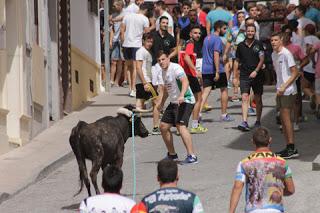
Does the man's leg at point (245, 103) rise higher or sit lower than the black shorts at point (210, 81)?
lower

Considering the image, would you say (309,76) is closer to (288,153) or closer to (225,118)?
(225,118)

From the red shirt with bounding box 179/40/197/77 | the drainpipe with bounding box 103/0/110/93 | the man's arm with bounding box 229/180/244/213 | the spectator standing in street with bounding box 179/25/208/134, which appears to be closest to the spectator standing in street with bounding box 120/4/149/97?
the drainpipe with bounding box 103/0/110/93

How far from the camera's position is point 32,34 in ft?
68.1

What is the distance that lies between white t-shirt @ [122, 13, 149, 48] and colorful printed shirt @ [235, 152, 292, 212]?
14800 millimetres

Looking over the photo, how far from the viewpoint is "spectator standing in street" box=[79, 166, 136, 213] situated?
8664 mm

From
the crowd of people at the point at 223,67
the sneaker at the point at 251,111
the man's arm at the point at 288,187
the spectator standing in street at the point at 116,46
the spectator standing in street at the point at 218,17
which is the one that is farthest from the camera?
the spectator standing in street at the point at 116,46

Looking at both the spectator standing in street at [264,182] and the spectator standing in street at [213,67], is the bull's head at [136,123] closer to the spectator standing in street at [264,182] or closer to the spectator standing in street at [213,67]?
the spectator standing in street at [264,182]

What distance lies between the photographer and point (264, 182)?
32.0ft

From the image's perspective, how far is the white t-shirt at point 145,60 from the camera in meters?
20.6

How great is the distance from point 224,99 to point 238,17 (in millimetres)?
4960

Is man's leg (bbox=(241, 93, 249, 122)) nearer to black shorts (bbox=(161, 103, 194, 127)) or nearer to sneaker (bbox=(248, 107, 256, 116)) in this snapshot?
sneaker (bbox=(248, 107, 256, 116))

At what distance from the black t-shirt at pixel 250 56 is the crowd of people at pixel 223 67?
0.7 inches

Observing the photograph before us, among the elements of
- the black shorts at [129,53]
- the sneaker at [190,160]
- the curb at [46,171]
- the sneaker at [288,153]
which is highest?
the black shorts at [129,53]

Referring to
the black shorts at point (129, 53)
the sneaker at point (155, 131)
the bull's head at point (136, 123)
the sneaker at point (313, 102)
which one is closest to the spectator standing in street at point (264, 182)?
the bull's head at point (136, 123)
